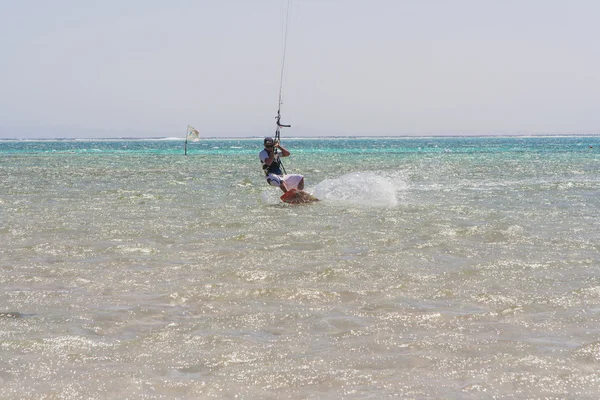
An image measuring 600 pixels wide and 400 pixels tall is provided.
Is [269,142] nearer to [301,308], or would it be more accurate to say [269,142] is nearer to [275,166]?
[275,166]

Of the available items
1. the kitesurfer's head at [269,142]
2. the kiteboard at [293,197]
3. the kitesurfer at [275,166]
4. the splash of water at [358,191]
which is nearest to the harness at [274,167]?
the kitesurfer at [275,166]

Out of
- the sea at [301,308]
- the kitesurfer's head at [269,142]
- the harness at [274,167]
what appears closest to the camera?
the sea at [301,308]

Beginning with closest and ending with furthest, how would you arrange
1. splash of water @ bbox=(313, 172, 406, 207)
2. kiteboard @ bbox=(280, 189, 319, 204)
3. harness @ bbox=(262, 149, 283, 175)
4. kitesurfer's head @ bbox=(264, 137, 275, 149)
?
1. kitesurfer's head @ bbox=(264, 137, 275, 149)
2. kiteboard @ bbox=(280, 189, 319, 204)
3. harness @ bbox=(262, 149, 283, 175)
4. splash of water @ bbox=(313, 172, 406, 207)

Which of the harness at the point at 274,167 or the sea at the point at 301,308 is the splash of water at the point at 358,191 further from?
the sea at the point at 301,308

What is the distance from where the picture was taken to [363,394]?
450 cm

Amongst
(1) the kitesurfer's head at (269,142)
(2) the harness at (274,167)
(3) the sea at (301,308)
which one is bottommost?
(3) the sea at (301,308)

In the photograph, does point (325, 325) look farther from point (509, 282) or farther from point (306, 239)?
point (306, 239)

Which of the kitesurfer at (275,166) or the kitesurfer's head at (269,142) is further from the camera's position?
the kitesurfer at (275,166)

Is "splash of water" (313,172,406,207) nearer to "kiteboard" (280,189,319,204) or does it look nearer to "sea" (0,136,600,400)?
"kiteboard" (280,189,319,204)

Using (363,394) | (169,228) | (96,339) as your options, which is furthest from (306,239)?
(363,394)

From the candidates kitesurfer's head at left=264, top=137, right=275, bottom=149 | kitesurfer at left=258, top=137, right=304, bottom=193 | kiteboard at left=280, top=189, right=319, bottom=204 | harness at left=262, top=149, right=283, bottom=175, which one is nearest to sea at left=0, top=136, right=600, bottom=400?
kiteboard at left=280, top=189, right=319, bottom=204

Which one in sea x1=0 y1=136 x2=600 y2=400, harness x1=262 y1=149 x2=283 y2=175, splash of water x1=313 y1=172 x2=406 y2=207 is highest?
harness x1=262 y1=149 x2=283 y2=175

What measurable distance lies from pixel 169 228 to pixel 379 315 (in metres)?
6.73

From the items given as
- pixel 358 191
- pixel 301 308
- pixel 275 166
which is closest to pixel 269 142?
pixel 275 166
